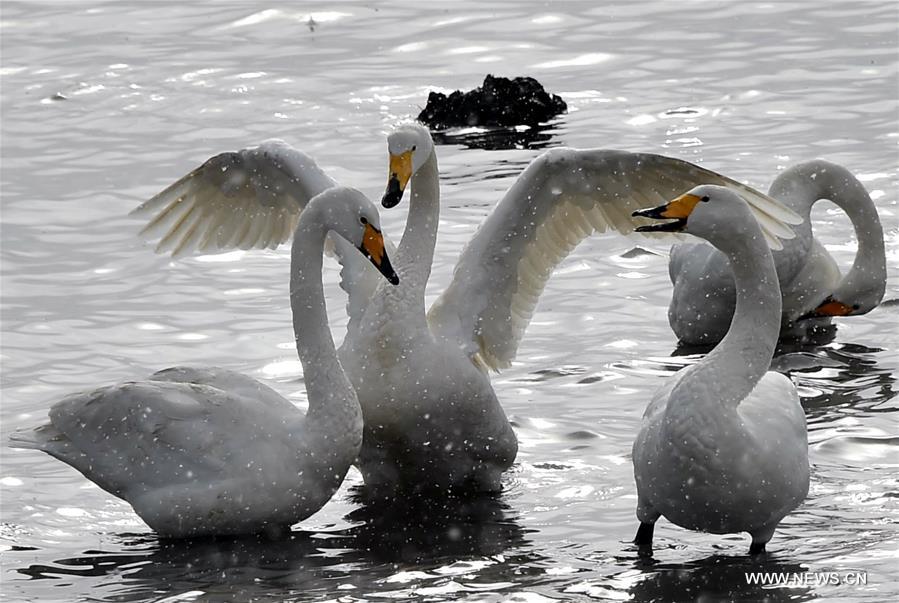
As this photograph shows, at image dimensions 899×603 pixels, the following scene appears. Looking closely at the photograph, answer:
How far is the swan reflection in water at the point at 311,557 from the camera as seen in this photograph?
7598 mm

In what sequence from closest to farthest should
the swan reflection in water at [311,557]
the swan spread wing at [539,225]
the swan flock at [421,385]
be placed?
the swan flock at [421,385] < the swan reflection in water at [311,557] < the swan spread wing at [539,225]

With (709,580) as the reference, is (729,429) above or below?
above

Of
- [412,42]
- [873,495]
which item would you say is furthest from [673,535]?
[412,42]

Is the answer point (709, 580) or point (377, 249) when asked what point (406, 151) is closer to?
point (377, 249)

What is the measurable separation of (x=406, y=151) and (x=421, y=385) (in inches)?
44.1

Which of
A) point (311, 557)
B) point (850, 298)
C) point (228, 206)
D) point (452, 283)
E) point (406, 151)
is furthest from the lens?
point (850, 298)

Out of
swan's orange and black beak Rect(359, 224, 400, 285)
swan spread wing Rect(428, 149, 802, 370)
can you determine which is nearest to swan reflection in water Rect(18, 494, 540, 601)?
swan spread wing Rect(428, 149, 802, 370)

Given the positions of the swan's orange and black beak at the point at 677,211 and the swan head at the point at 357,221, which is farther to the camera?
the swan head at the point at 357,221

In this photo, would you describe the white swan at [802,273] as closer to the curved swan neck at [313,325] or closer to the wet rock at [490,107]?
the curved swan neck at [313,325]

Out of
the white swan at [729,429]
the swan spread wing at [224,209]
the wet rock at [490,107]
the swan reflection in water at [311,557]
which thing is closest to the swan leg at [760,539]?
the white swan at [729,429]

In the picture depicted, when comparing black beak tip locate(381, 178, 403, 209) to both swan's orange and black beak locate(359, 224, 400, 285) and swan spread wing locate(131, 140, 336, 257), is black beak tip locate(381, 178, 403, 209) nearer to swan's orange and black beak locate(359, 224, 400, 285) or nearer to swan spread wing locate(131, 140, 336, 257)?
swan's orange and black beak locate(359, 224, 400, 285)

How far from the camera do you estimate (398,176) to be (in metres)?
8.59

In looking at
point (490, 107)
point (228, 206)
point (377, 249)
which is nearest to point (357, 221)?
point (377, 249)

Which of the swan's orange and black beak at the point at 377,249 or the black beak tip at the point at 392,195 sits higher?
the black beak tip at the point at 392,195
